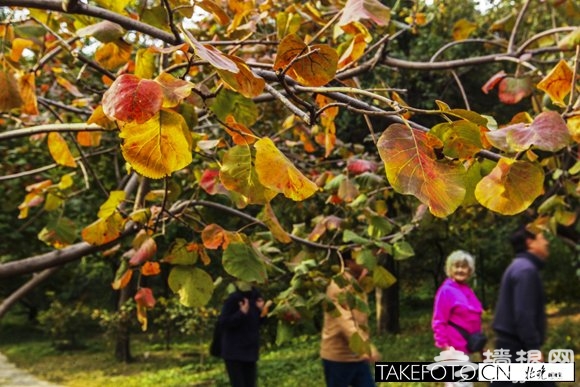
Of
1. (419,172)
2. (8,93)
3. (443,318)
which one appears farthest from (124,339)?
(419,172)

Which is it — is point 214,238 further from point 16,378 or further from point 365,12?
point 16,378

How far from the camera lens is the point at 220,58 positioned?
785mm

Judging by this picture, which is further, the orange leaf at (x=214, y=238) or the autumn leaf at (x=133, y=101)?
the orange leaf at (x=214, y=238)

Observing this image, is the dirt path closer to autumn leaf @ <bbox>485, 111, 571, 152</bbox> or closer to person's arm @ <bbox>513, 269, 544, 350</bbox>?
person's arm @ <bbox>513, 269, 544, 350</bbox>

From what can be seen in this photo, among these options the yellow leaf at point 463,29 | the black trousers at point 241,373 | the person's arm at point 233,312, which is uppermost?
the yellow leaf at point 463,29

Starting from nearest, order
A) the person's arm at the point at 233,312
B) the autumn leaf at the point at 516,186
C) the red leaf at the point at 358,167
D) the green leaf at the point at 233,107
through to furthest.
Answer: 1. the autumn leaf at the point at 516,186
2. the green leaf at the point at 233,107
3. the red leaf at the point at 358,167
4. the person's arm at the point at 233,312

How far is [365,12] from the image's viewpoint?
1.11 meters

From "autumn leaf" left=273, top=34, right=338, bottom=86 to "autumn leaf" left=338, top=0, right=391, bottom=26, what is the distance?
20 centimetres

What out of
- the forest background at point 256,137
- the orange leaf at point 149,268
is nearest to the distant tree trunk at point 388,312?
the forest background at point 256,137

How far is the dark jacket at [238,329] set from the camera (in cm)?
411

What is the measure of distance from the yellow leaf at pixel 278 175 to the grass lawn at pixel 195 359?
668 centimetres

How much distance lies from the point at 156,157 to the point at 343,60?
759 mm

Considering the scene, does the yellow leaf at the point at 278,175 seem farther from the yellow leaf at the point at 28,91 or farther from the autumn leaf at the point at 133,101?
the yellow leaf at the point at 28,91

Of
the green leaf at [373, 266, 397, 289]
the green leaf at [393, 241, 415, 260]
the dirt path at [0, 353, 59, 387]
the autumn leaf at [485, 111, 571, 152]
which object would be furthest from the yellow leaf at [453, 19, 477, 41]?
the dirt path at [0, 353, 59, 387]
